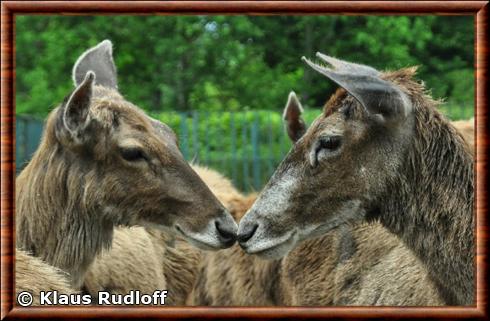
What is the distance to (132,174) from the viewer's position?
6.83m

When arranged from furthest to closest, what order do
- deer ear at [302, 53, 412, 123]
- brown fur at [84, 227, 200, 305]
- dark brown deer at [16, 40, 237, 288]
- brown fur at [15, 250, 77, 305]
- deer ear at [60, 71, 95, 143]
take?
brown fur at [84, 227, 200, 305]
dark brown deer at [16, 40, 237, 288]
deer ear at [60, 71, 95, 143]
deer ear at [302, 53, 412, 123]
brown fur at [15, 250, 77, 305]

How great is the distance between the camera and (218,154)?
46.0ft

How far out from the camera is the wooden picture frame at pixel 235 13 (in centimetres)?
639

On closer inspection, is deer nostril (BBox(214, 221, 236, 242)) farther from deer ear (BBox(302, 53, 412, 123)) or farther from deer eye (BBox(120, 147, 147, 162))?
deer ear (BBox(302, 53, 412, 123))

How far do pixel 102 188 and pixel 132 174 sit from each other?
0.82ft

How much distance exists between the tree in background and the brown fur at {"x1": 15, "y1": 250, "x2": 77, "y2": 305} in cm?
245

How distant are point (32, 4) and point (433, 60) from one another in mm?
5317

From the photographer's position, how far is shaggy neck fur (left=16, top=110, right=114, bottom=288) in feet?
22.8

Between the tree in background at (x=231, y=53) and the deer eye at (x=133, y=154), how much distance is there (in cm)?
173

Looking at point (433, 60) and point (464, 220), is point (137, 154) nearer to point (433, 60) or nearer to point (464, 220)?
point (464, 220)

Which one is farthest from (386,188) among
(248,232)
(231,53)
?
(231,53)

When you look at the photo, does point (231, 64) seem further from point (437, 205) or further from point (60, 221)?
point (437, 205)

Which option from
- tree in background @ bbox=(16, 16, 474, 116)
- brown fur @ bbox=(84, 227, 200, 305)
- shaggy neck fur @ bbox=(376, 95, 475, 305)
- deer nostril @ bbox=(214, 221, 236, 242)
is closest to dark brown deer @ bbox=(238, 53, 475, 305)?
shaggy neck fur @ bbox=(376, 95, 475, 305)

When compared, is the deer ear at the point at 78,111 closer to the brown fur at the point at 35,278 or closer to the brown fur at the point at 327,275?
the brown fur at the point at 35,278
